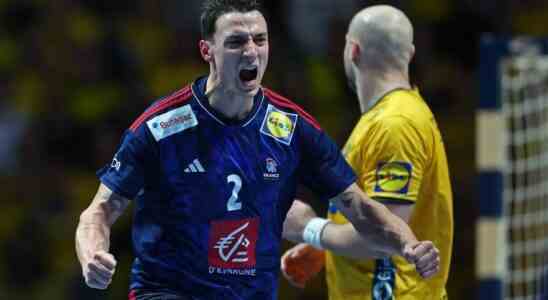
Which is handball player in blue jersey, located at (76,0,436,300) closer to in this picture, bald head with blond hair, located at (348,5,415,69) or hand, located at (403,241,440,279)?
hand, located at (403,241,440,279)

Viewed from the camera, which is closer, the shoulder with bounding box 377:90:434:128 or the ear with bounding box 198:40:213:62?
the ear with bounding box 198:40:213:62

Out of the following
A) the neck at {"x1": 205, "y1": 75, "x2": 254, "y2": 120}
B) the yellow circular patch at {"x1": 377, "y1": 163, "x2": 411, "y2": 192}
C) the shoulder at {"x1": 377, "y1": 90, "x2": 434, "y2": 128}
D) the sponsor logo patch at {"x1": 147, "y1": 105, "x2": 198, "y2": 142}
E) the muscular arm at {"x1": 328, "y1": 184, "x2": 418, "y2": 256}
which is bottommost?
the muscular arm at {"x1": 328, "y1": 184, "x2": 418, "y2": 256}

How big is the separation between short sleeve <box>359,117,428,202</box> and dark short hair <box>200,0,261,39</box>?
76 centimetres

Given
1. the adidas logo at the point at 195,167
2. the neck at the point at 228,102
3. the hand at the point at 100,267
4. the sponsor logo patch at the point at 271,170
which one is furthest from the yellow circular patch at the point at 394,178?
the hand at the point at 100,267

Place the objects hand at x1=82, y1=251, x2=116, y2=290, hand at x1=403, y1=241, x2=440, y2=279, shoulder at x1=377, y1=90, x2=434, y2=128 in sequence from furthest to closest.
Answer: shoulder at x1=377, y1=90, x2=434, y2=128 < hand at x1=403, y1=241, x2=440, y2=279 < hand at x1=82, y1=251, x2=116, y2=290

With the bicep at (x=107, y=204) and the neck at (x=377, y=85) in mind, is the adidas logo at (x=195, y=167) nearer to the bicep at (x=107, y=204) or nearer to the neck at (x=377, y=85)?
the bicep at (x=107, y=204)

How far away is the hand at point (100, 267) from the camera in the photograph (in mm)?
3826

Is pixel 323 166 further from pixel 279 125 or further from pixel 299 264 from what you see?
pixel 299 264

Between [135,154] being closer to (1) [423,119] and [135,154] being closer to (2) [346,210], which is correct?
(2) [346,210]

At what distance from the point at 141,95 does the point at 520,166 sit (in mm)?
3181

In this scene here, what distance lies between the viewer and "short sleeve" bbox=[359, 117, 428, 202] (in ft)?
15.1

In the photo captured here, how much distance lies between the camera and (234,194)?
14.0 feet

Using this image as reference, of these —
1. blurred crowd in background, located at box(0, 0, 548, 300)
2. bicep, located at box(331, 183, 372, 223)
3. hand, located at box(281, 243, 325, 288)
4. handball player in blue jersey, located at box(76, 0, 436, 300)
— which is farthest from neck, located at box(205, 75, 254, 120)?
blurred crowd in background, located at box(0, 0, 548, 300)

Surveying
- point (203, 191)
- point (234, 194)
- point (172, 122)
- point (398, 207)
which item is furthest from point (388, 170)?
point (172, 122)
